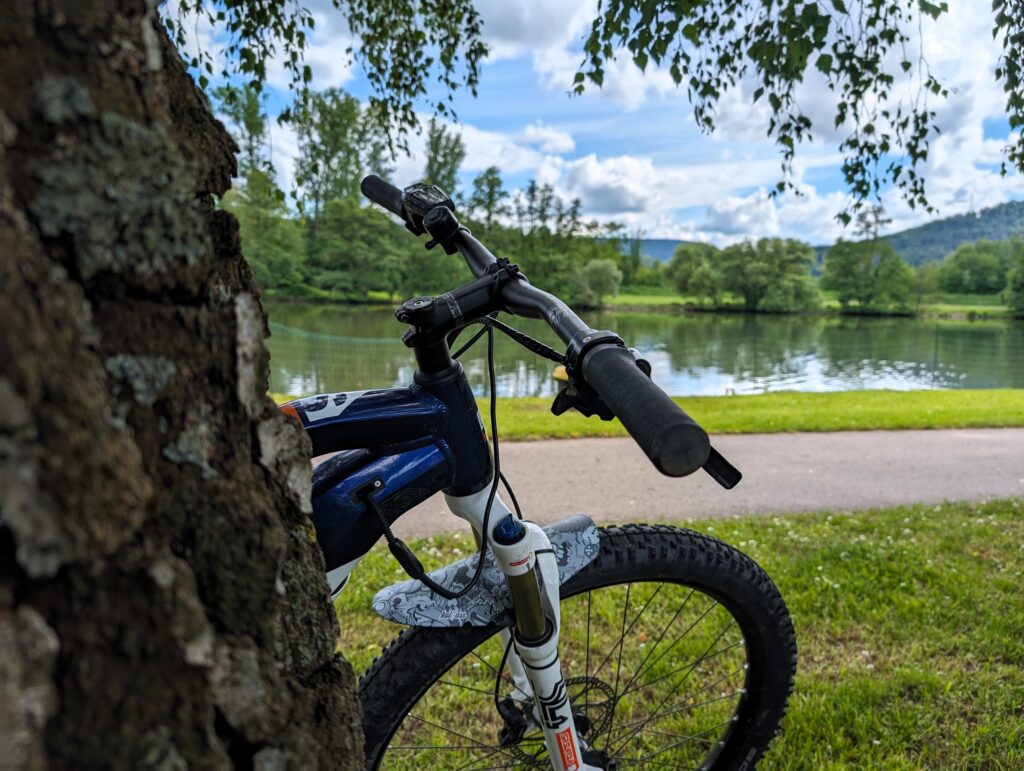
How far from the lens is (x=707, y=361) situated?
22.9m

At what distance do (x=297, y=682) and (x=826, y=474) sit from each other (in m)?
6.46

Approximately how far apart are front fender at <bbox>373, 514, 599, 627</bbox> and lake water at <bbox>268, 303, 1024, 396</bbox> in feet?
23.4

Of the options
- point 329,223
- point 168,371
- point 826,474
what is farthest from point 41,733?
point 329,223

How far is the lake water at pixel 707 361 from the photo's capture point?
16188 mm

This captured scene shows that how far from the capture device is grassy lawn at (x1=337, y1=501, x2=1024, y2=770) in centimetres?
240

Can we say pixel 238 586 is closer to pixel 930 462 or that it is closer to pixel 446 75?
pixel 446 75

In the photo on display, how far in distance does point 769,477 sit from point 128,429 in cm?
635

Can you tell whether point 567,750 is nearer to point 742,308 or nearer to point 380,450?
point 380,450

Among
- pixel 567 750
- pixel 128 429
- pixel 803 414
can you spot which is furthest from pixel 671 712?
pixel 803 414

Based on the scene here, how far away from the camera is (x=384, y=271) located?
53938 millimetres

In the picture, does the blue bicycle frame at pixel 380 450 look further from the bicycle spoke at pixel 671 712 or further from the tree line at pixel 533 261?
the tree line at pixel 533 261

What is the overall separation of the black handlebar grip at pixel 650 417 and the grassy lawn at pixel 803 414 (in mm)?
6652

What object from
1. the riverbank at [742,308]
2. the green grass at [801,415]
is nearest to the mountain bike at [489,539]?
the green grass at [801,415]

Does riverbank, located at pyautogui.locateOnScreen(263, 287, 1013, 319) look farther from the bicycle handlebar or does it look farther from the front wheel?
the bicycle handlebar
